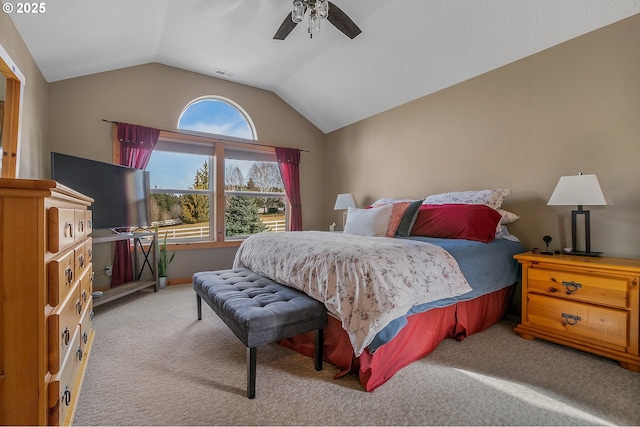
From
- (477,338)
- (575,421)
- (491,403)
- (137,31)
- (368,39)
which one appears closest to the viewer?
(575,421)

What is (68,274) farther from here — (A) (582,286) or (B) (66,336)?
(A) (582,286)

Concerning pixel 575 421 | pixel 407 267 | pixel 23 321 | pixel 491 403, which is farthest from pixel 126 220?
pixel 575 421

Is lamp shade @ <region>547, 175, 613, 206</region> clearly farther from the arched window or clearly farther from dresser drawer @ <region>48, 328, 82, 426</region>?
the arched window

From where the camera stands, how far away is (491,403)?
1.45 metres

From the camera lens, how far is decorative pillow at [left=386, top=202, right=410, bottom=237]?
8.64 feet

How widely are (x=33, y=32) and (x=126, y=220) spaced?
1.74 m

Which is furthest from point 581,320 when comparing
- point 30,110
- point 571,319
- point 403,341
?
point 30,110

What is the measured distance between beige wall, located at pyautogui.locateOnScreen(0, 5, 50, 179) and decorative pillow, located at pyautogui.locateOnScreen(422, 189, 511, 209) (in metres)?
3.65

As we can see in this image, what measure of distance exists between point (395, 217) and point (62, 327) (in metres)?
2.36

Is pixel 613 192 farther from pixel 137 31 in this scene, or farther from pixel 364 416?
pixel 137 31

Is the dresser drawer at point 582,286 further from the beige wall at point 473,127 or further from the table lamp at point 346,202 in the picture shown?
the table lamp at point 346,202

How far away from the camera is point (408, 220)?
2744 mm

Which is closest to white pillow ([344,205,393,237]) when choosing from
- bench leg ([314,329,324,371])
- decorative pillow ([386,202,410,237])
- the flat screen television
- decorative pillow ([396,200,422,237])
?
decorative pillow ([386,202,410,237])

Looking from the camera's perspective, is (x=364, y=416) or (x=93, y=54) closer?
(x=364, y=416)
